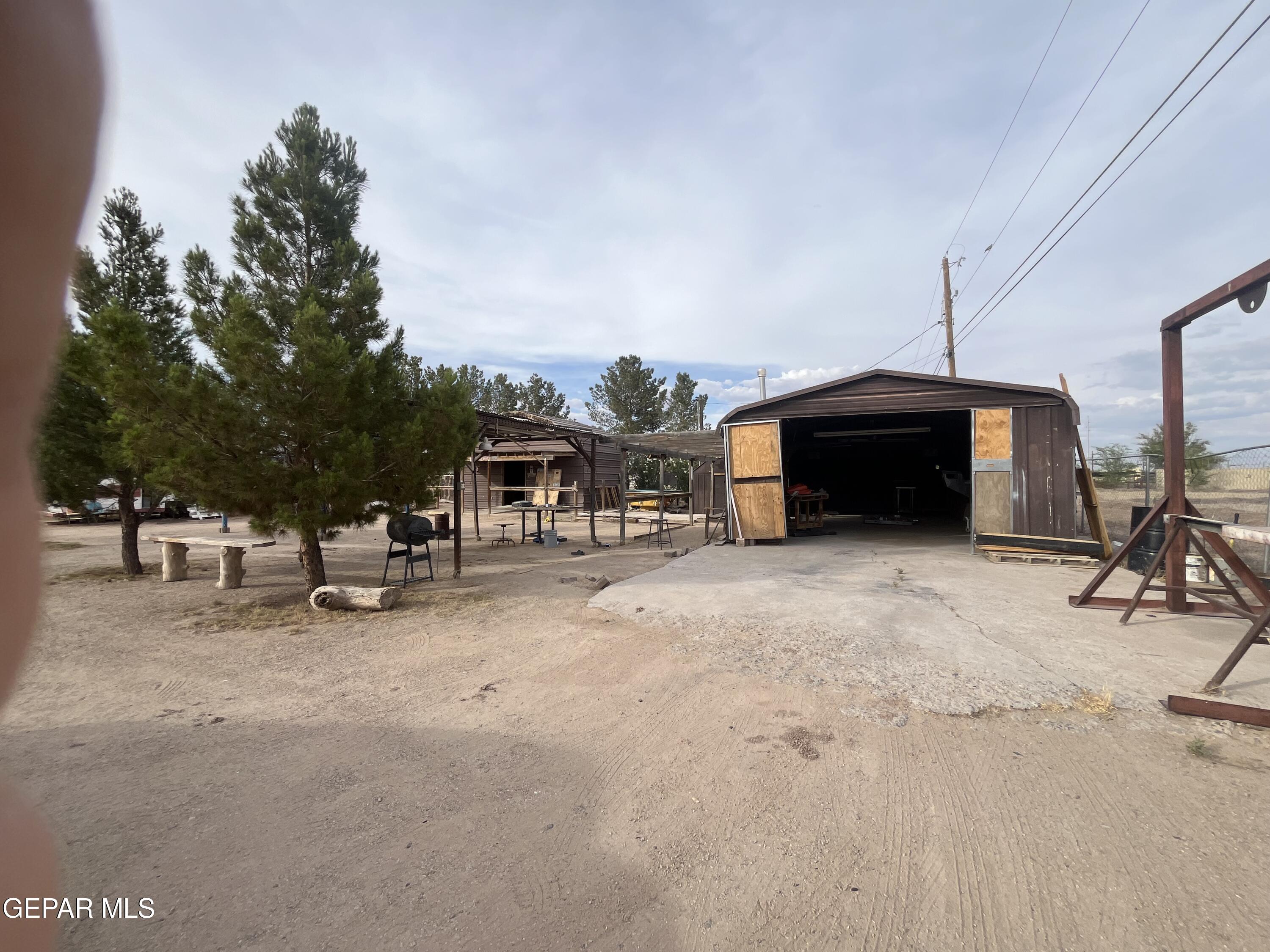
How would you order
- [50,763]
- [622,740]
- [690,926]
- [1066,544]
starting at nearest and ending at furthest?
[690,926] → [50,763] → [622,740] → [1066,544]

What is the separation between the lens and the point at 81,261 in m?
0.58

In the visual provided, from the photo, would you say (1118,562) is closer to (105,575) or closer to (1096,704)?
(1096,704)

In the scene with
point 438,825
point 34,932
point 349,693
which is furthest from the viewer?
point 349,693

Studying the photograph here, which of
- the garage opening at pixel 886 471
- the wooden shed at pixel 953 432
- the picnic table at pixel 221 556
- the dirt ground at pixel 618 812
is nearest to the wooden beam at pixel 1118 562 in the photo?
the dirt ground at pixel 618 812

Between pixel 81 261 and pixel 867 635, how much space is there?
556 centimetres

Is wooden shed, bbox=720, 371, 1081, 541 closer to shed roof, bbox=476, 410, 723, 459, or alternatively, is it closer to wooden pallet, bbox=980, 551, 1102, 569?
wooden pallet, bbox=980, 551, 1102, 569

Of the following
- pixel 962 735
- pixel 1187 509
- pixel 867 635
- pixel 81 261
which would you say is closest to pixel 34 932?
pixel 81 261

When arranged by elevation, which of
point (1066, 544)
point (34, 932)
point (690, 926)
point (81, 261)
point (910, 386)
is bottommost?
point (690, 926)

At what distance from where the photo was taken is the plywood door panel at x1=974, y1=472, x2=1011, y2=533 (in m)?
10.3

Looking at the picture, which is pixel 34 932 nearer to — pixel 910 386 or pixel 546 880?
pixel 546 880

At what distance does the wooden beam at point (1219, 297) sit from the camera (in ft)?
14.3

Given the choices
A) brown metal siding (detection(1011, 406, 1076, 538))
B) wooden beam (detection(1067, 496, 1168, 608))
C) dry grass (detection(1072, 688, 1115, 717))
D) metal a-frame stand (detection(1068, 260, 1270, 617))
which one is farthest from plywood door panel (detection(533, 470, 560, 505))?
dry grass (detection(1072, 688, 1115, 717))

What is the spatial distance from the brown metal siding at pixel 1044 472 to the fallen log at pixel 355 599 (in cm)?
1008

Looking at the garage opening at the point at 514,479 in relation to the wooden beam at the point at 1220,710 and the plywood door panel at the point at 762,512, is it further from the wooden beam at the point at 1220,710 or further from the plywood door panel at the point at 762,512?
the wooden beam at the point at 1220,710
